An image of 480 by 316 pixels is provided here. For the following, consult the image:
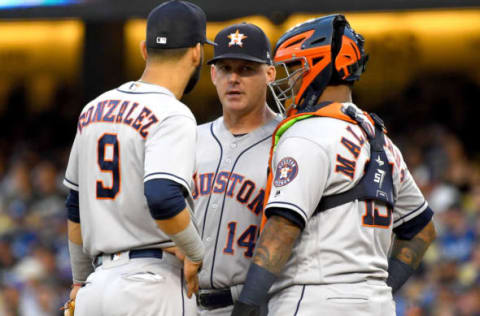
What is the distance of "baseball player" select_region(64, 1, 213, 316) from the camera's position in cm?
329

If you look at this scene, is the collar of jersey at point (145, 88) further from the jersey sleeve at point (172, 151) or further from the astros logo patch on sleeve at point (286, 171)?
the astros logo patch on sleeve at point (286, 171)

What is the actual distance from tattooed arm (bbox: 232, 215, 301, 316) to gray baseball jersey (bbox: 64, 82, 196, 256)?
36 cm

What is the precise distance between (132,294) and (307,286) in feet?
2.29

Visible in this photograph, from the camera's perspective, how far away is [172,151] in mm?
3291

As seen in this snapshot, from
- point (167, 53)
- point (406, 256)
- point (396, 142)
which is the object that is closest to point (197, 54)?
point (167, 53)

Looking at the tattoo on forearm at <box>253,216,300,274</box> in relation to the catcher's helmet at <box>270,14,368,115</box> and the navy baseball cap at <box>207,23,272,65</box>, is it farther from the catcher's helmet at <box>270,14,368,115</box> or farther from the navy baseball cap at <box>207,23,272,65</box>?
the navy baseball cap at <box>207,23,272,65</box>

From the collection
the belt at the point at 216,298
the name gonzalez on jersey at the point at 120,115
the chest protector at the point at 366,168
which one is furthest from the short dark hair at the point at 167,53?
the belt at the point at 216,298

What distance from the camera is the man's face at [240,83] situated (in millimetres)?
4207

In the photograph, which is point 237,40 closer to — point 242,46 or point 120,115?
point 242,46

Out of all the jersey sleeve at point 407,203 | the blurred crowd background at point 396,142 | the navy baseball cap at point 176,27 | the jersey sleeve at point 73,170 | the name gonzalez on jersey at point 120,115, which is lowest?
the blurred crowd background at point 396,142

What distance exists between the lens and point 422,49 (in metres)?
10.8

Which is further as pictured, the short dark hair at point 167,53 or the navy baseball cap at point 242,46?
the navy baseball cap at point 242,46

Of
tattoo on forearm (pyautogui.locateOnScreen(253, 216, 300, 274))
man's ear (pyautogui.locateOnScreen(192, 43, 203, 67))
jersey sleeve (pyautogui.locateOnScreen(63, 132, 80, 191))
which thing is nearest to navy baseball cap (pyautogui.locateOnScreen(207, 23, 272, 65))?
man's ear (pyautogui.locateOnScreen(192, 43, 203, 67))

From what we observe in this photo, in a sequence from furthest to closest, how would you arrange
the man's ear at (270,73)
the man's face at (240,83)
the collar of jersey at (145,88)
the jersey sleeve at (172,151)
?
the man's ear at (270,73)
the man's face at (240,83)
the collar of jersey at (145,88)
the jersey sleeve at (172,151)
